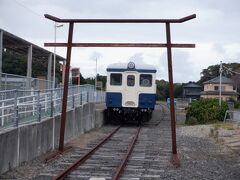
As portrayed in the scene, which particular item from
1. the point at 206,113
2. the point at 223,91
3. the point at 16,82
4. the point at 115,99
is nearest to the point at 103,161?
the point at 16,82

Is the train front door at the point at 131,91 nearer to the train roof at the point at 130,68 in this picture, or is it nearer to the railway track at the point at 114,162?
the train roof at the point at 130,68

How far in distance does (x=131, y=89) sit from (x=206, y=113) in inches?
318

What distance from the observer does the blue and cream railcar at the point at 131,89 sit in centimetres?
2789

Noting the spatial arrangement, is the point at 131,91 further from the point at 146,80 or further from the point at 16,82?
the point at 16,82

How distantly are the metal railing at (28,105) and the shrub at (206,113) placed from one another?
42.6 ft

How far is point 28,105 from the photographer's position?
14.1 meters

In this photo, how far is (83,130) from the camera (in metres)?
22.8

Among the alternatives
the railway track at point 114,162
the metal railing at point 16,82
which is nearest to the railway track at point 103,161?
the railway track at point 114,162

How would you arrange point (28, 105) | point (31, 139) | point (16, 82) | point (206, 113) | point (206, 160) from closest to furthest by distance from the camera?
1. point (31, 139)
2. point (28, 105)
3. point (206, 160)
4. point (16, 82)
5. point (206, 113)

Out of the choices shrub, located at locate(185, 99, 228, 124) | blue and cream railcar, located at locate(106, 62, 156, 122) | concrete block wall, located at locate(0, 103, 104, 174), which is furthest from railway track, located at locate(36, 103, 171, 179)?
shrub, located at locate(185, 99, 228, 124)

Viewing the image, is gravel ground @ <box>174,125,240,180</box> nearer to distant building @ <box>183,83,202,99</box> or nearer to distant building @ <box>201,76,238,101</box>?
distant building @ <box>201,76,238,101</box>

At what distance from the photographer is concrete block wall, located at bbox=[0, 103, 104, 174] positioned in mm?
11055

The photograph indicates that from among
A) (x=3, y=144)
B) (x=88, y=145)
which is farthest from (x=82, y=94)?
(x=3, y=144)

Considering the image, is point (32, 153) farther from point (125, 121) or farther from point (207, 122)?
point (207, 122)
